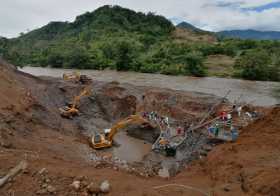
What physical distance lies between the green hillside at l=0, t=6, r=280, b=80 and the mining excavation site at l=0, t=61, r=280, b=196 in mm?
20896

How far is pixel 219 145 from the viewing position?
13375 mm

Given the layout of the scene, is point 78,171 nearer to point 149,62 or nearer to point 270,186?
point 270,186

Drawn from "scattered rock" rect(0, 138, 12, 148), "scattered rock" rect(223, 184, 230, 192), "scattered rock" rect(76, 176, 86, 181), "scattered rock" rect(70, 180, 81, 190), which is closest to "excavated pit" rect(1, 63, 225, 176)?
"scattered rock" rect(0, 138, 12, 148)

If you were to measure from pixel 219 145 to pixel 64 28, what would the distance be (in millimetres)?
110207

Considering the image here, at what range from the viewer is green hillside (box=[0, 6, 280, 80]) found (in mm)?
43250

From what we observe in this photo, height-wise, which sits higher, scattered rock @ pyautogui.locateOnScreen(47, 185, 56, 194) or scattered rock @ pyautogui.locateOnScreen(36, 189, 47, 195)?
scattered rock @ pyautogui.locateOnScreen(47, 185, 56, 194)

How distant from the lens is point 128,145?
694 inches

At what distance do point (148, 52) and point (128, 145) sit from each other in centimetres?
4181

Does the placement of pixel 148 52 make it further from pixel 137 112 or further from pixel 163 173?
pixel 163 173

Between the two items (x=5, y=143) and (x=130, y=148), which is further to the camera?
(x=130, y=148)

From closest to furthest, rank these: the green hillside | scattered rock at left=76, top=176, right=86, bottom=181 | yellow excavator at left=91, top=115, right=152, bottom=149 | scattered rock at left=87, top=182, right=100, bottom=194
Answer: scattered rock at left=87, top=182, right=100, bottom=194 → scattered rock at left=76, top=176, right=86, bottom=181 → yellow excavator at left=91, top=115, right=152, bottom=149 → the green hillside

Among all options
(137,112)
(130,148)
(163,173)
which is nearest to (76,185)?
(163,173)

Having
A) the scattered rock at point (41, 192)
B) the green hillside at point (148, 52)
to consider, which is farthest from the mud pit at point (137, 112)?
the green hillside at point (148, 52)

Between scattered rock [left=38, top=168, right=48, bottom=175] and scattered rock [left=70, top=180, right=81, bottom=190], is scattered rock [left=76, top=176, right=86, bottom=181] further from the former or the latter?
scattered rock [left=38, top=168, right=48, bottom=175]
